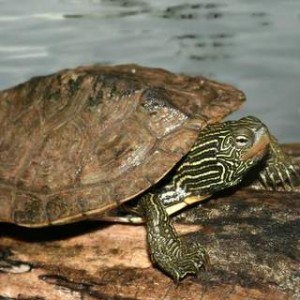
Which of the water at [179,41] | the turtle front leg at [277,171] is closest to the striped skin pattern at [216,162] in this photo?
the turtle front leg at [277,171]

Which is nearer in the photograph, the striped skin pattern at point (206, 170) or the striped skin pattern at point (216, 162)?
the striped skin pattern at point (206, 170)

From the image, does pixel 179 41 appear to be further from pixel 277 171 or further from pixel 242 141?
pixel 242 141

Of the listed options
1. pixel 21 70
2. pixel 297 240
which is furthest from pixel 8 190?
pixel 21 70

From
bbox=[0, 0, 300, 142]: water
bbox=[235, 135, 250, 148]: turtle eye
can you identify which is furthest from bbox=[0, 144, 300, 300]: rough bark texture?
bbox=[0, 0, 300, 142]: water

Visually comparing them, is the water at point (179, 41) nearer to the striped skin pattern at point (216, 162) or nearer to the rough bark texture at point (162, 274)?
the striped skin pattern at point (216, 162)

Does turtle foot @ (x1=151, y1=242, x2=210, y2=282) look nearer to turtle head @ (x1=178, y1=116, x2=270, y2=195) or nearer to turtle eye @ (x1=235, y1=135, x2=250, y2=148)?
turtle head @ (x1=178, y1=116, x2=270, y2=195)

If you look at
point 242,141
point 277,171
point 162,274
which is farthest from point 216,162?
point 162,274
